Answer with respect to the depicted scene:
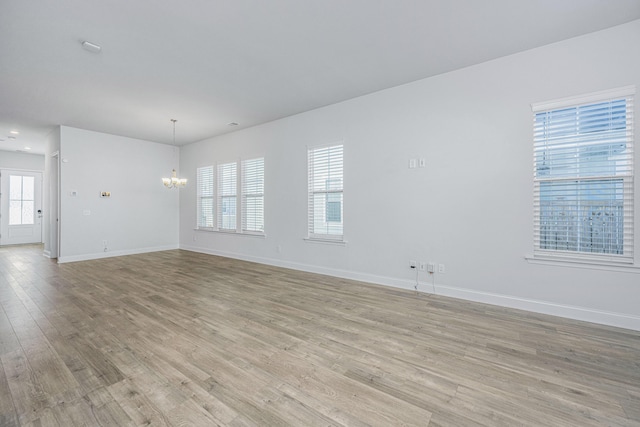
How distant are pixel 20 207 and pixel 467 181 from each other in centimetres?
1286

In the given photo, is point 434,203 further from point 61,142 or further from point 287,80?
point 61,142

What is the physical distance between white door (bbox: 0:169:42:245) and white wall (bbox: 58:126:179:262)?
15.3 ft

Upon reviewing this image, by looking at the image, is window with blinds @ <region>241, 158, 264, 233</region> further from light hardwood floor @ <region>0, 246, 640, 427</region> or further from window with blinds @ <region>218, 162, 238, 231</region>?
light hardwood floor @ <region>0, 246, 640, 427</region>

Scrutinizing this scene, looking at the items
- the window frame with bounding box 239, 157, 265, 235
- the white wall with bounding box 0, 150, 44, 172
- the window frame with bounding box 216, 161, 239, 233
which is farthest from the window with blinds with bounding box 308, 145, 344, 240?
the white wall with bounding box 0, 150, 44, 172

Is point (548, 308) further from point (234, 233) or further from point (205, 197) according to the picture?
point (205, 197)

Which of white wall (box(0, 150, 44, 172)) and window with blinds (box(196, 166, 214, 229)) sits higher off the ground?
white wall (box(0, 150, 44, 172))

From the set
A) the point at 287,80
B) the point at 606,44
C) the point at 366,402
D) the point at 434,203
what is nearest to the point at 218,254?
the point at 287,80

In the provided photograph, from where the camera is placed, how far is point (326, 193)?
5121mm

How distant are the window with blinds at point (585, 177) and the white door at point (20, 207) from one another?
13.5m

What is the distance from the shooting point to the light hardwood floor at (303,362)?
65.0 inches

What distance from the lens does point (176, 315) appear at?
312 cm

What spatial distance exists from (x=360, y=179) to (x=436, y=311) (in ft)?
7.64

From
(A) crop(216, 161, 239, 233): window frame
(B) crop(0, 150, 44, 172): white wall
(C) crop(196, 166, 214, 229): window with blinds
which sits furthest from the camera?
(B) crop(0, 150, 44, 172): white wall

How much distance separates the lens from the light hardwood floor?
165 cm
